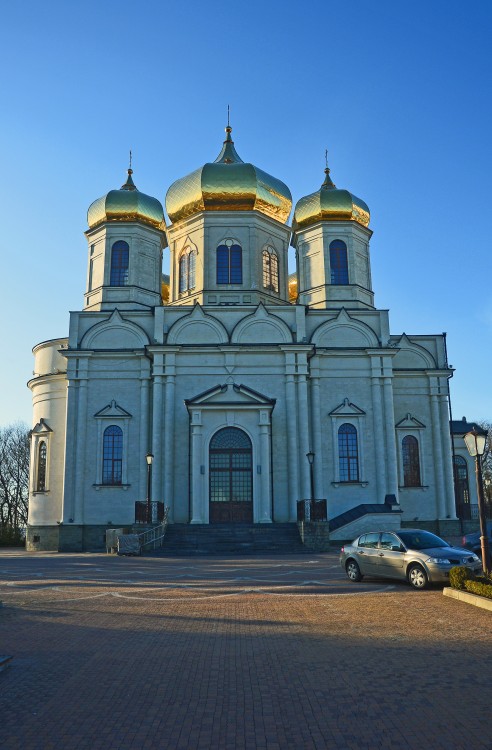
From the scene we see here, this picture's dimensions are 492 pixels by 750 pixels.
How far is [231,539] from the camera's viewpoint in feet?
84.4

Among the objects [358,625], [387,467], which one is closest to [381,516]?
[387,467]

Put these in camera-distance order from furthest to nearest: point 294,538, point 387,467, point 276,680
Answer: point 387,467, point 294,538, point 276,680

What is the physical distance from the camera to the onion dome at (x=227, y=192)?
33438 mm

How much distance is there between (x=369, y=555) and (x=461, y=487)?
2173 cm

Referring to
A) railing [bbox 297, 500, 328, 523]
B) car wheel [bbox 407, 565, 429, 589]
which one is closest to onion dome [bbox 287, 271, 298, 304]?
railing [bbox 297, 500, 328, 523]

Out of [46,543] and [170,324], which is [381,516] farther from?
[46,543]

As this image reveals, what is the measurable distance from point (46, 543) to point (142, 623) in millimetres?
22386

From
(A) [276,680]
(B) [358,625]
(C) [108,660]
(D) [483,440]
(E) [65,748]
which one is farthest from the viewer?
(D) [483,440]

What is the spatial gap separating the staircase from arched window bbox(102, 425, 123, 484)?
14.4 feet

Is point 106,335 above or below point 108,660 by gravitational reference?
above

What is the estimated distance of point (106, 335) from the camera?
31547 mm

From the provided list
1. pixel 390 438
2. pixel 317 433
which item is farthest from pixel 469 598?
pixel 390 438

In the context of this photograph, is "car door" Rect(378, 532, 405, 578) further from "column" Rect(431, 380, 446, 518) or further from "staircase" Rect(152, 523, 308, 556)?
"column" Rect(431, 380, 446, 518)

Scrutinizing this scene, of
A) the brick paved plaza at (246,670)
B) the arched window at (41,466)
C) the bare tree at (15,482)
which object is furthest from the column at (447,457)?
the bare tree at (15,482)
